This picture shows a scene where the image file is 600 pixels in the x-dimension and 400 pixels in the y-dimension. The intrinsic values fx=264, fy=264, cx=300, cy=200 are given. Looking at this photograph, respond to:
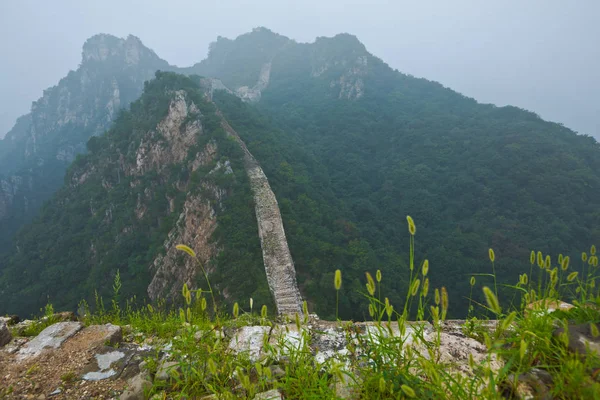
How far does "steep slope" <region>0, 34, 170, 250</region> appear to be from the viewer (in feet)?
267

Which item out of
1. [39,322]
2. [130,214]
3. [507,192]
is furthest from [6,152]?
[507,192]

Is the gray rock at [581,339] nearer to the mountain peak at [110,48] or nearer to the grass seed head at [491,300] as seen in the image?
the grass seed head at [491,300]

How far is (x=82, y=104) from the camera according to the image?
3558 inches

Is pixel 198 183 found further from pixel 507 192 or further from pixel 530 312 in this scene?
pixel 507 192

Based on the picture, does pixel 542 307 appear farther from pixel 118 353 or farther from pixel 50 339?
pixel 50 339

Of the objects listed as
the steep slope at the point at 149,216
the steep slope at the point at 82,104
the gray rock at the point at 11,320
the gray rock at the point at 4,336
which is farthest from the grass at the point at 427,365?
the steep slope at the point at 82,104

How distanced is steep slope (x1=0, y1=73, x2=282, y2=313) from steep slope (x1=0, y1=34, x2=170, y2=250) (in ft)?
168

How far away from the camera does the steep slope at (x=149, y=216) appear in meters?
20.0

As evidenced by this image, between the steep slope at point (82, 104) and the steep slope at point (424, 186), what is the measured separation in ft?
197

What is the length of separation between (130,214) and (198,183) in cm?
1216

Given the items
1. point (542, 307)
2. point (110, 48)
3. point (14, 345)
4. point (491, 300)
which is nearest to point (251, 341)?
point (491, 300)

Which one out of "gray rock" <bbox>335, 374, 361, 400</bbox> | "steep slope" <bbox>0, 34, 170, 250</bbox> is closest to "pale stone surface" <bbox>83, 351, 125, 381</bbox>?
"gray rock" <bbox>335, 374, 361, 400</bbox>

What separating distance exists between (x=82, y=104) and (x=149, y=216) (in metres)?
91.2

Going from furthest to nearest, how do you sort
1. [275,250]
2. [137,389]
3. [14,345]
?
[275,250]
[14,345]
[137,389]
